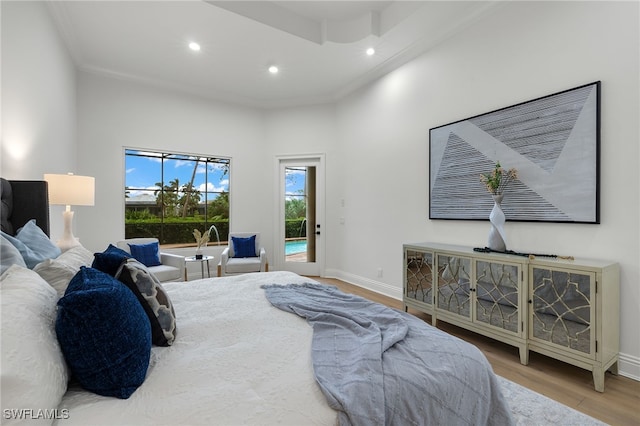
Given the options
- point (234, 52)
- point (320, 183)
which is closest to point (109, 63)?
point (234, 52)

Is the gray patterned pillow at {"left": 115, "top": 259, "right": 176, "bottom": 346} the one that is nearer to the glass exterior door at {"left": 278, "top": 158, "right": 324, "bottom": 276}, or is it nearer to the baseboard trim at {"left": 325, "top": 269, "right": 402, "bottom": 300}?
the baseboard trim at {"left": 325, "top": 269, "right": 402, "bottom": 300}

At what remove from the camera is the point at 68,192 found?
2.49 metres

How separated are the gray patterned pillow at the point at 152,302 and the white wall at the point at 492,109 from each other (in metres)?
2.80

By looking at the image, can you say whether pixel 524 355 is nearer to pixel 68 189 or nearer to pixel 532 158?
pixel 532 158

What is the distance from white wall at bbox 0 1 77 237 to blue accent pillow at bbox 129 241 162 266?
794 millimetres

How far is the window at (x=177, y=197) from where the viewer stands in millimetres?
5215

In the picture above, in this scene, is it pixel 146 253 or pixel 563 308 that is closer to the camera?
pixel 563 308

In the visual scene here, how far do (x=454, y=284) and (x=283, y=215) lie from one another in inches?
133

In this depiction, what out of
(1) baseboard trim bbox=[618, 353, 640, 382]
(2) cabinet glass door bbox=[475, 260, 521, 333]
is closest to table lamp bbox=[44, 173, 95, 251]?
(2) cabinet glass door bbox=[475, 260, 521, 333]

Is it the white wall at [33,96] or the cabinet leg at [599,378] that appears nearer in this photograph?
the cabinet leg at [599,378]

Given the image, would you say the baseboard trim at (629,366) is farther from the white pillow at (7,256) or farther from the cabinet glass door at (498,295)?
the white pillow at (7,256)

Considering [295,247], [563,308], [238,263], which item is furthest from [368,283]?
[563,308]

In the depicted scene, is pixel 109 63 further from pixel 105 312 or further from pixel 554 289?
pixel 554 289

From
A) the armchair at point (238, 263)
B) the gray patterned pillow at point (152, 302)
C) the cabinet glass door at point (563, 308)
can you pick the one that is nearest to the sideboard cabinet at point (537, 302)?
the cabinet glass door at point (563, 308)
